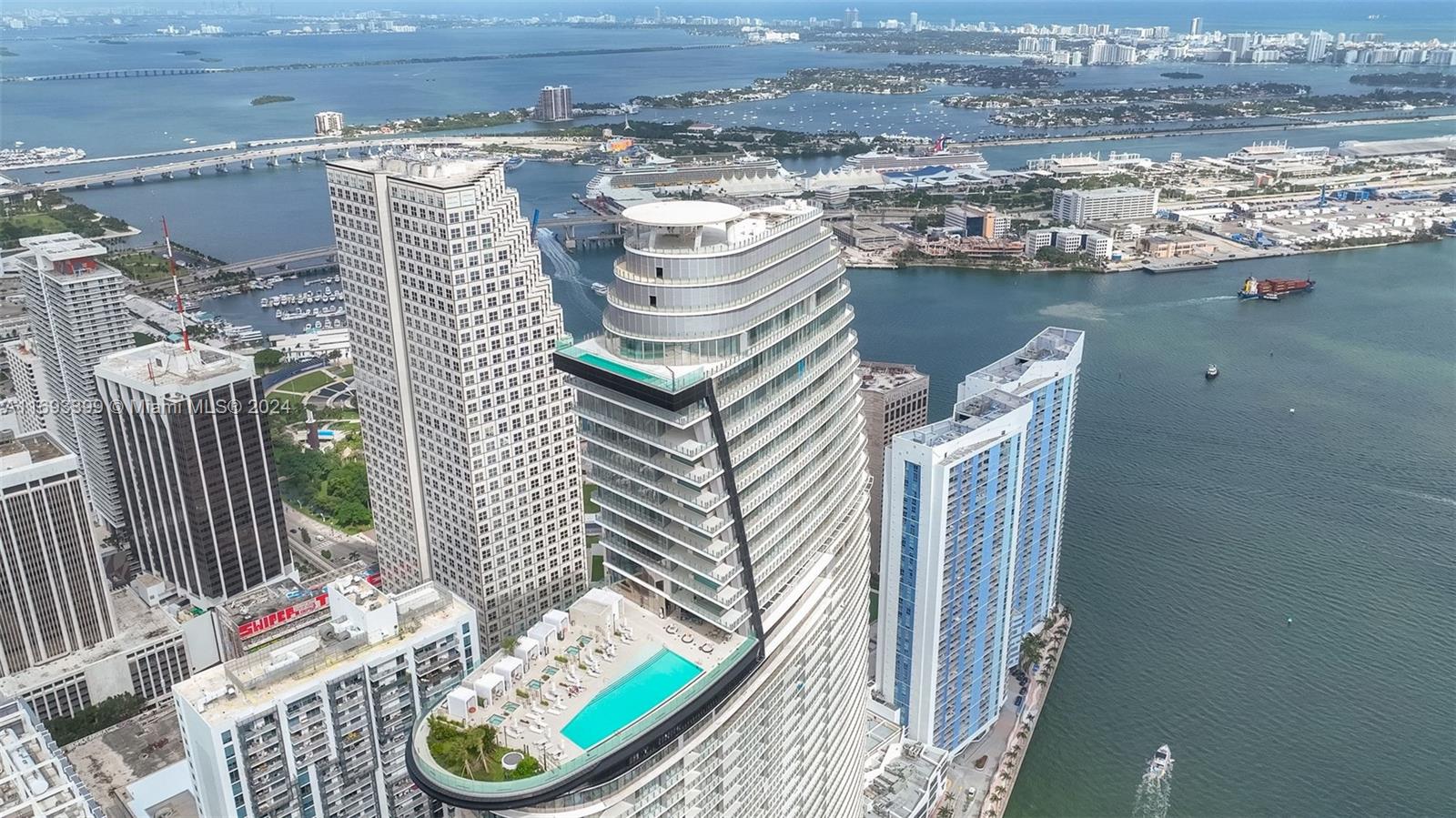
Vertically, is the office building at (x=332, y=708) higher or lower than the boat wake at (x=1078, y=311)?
higher

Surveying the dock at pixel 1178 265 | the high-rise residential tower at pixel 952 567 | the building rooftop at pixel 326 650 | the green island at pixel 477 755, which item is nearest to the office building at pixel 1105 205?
the dock at pixel 1178 265

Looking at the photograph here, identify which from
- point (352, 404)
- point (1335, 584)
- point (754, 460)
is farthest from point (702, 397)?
point (352, 404)

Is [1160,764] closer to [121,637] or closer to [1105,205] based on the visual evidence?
[121,637]

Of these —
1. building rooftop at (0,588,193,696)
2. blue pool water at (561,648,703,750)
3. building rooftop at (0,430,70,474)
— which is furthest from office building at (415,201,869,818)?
building rooftop at (0,588,193,696)

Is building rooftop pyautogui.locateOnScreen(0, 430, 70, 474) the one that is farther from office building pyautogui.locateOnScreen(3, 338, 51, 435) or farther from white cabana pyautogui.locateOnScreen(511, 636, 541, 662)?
white cabana pyautogui.locateOnScreen(511, 636, 541, 662)

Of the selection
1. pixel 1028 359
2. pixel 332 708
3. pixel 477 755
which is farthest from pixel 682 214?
pixel 1028 359

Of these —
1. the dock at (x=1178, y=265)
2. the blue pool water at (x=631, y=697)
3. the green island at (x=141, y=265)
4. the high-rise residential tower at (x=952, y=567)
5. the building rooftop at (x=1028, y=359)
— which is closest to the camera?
the blue pool water at (x=631, y=697)

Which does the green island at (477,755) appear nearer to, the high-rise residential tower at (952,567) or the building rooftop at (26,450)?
the high-rise residential tower at (952,567)

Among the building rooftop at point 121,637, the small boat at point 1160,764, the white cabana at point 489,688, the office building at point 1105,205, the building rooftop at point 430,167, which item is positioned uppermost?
the building rooftop at point 430,167
